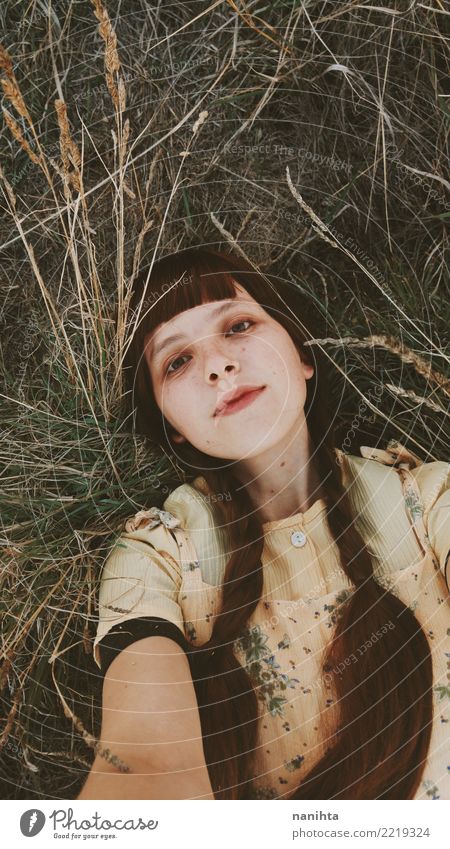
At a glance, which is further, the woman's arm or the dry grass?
the dry grass

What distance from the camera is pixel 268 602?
0.62 metres

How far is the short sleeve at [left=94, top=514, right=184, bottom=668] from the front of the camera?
1.96 feet

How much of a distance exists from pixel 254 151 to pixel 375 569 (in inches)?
18.0

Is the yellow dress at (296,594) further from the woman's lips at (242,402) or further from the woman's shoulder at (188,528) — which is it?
the woman's lips at (242,402)

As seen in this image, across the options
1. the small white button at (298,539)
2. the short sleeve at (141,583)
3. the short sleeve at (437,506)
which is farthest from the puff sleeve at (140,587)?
the short sleeve at (437,506)

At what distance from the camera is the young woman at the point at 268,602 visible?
607mm

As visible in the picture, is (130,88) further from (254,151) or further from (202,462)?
(202,462)

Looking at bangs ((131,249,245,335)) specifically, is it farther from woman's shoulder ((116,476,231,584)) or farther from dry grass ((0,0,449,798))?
woman's shoulder ((116,476,231,584))

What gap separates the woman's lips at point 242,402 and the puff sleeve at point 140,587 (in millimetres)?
115

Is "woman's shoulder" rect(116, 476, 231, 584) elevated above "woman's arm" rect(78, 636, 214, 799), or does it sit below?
above

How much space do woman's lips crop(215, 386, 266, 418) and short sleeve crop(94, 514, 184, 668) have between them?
0.12 metres

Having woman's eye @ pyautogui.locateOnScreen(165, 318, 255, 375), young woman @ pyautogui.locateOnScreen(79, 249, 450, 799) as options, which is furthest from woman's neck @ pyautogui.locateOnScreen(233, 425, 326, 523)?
woman's eye @ pyautogui.locateOnScreen(165, 318, 255, 375)

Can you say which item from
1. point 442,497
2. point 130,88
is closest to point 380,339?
point 442,497
